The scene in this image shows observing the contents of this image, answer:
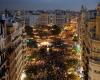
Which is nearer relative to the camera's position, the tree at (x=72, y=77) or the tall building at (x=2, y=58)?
the tall building at (x=2, y=58)

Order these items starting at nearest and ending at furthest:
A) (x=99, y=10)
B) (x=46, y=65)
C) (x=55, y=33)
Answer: (x=99, y=10), (x=46, y=65), (x=55, y=33)

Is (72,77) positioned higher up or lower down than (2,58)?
lower down

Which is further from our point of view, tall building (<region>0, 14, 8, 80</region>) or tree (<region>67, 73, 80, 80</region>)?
tree (<region>67, 73, 80, 80</region>)

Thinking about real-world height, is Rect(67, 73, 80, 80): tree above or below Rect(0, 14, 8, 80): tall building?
below

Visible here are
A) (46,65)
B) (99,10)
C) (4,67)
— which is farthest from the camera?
(46,65)

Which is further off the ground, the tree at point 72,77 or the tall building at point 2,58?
the tall building at point 2,58

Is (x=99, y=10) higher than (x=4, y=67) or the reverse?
higher

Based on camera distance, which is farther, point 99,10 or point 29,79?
point 29,79

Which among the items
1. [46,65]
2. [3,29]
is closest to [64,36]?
[46,65]

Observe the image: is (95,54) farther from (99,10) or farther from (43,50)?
→ (43,50)

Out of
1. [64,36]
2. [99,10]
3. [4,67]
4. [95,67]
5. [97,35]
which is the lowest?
[64,36]

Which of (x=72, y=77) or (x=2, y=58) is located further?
(x=72, y=77)
